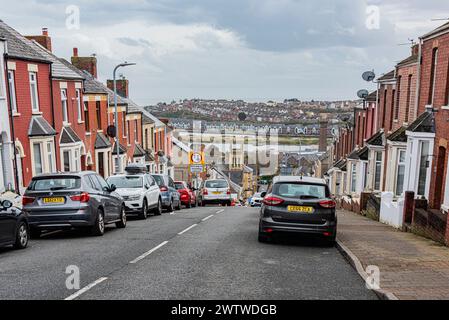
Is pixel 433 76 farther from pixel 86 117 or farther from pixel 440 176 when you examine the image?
pixel 86 117

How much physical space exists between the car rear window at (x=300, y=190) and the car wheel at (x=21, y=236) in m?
5.93

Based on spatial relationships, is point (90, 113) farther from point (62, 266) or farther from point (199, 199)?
point (62, 266)

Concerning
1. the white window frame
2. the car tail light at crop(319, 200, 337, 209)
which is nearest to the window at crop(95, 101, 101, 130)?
the white window frame

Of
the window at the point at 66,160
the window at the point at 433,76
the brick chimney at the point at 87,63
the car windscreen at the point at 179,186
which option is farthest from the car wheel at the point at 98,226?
the brick chimney at the point at 87,63

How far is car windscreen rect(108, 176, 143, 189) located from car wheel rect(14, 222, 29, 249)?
256 inches

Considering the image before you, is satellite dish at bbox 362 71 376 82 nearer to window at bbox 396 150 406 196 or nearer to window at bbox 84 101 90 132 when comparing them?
window at bbox 396 150 406 196

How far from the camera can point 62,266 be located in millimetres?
8016

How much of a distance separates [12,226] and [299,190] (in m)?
6.56

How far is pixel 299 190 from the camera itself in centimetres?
1025

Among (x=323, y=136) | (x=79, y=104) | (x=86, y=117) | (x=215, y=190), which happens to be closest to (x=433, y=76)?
(x=215, y=190)

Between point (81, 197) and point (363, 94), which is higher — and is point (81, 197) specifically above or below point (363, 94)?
below
